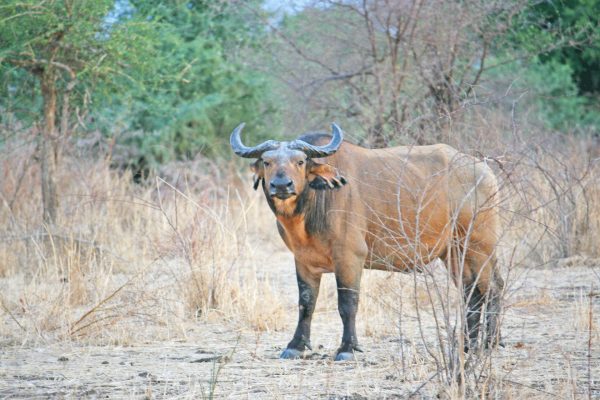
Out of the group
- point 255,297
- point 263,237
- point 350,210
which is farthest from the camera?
point 263,237

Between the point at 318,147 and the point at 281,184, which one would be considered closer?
the point at 281,184

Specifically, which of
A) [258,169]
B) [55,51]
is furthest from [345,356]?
[55,51]

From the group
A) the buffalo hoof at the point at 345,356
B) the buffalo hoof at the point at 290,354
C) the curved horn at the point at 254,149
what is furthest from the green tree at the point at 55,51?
the buffalo hoof at the point at 345,356

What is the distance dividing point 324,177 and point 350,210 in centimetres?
39

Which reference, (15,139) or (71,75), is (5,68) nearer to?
(71,75)

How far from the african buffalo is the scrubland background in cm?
30

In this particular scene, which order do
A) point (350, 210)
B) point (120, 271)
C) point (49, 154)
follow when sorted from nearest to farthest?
point (350, 210)
point (49, 154)
point (120, 271)

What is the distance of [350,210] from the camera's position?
7594 millimetres

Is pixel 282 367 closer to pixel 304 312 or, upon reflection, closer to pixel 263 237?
pixel 304 312

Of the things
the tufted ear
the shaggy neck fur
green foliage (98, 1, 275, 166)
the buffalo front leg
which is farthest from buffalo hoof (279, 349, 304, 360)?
green foliage (98, 1, 275, 166)

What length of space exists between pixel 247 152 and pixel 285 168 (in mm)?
437

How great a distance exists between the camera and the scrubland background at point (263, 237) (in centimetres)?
626

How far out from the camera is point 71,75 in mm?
11203

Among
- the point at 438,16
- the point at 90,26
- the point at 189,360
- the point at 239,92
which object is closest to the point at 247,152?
the point at 189,360
